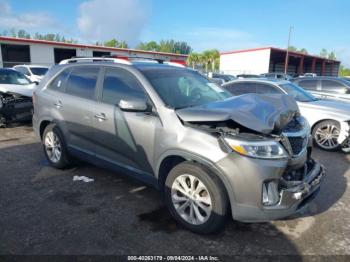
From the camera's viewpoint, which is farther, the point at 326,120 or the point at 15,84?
the point at 15,84

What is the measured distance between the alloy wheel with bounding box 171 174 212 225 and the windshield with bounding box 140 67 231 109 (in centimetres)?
87

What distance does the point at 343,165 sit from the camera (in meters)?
5.68

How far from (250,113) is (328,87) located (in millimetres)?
8879

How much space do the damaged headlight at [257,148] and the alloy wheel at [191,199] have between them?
1.78 feet

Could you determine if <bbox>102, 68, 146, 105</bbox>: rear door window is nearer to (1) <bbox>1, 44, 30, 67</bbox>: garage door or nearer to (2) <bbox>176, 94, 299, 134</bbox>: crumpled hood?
(2) <bbox>176, 94, 299, 134</bbox>: crumpled hood

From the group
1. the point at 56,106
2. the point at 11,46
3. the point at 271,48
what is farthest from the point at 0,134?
the point at 271,48

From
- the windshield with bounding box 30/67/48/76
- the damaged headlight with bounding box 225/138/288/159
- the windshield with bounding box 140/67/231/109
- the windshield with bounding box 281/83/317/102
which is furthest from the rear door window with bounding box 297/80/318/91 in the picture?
the windshield with bounding box 30/67/48/76

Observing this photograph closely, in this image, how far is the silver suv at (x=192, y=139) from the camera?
290cm

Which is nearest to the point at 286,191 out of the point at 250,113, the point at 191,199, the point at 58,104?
the point at 250,113

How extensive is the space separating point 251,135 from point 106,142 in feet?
6.67

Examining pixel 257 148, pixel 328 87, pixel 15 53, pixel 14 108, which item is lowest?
pixel 14 108

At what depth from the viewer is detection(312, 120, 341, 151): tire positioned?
21.2 feet

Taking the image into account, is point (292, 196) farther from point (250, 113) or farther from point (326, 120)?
point (326, 120)

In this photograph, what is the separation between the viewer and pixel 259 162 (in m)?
2.83
